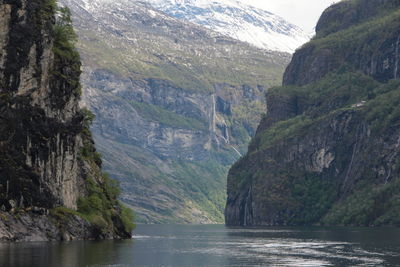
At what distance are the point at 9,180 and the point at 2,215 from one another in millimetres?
8048

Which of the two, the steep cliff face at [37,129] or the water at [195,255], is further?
the steep cliff face at [37,129]

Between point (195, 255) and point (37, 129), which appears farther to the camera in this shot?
point (37, 129)

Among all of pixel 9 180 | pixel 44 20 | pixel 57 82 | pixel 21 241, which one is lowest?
pixel 21 241

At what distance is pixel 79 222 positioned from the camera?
189 m

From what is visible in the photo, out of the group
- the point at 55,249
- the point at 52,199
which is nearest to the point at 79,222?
the point at 52,199

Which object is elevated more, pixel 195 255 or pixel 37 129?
pixel 37 129

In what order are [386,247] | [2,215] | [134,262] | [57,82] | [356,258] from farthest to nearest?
[57,82] → [386,247] → [2,215] → [356,258] → [134,262]

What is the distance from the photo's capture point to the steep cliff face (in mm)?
170750

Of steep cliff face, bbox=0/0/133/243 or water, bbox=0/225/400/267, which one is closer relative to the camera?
water, bbox=0/225/400/267

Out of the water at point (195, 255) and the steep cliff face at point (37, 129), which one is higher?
the steep cliff face at point (37, 129)

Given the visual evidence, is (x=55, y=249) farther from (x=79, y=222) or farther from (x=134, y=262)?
(x=79, y=222)

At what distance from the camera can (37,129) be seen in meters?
179

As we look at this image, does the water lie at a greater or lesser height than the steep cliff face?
lesser

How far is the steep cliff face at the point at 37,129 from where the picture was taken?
171 metres
